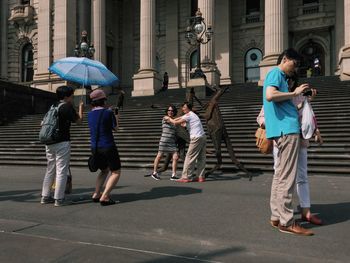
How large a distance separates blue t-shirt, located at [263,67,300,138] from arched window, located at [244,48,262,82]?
2863 centimetres

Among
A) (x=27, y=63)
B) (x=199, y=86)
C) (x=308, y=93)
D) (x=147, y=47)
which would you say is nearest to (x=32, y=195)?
(x=308, y=93)

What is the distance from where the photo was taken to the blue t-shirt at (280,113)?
459cm

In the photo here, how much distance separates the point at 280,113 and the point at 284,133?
0.24m

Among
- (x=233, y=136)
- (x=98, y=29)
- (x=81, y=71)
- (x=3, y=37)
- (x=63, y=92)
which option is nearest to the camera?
(x=63, y=92)

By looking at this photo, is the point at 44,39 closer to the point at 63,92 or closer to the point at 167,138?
the point at 167,138

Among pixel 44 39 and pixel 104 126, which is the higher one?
pixel 44 39

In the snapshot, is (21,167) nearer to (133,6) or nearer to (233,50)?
(233,50)

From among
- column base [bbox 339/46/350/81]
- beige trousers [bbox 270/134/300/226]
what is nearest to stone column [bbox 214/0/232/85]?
column base [bbox 339/46/350/81]

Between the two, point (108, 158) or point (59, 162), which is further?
point (59, 162)

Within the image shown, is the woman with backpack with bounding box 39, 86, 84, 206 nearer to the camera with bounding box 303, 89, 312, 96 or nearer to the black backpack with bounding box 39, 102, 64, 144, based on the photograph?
the black backpack with bounding box 39, 102, 64, 144

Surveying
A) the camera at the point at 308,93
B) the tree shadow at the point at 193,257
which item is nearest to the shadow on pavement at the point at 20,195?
the tree shadow at the point at 193,257

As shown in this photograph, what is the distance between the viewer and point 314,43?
103 feet

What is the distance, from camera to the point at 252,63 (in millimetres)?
32938

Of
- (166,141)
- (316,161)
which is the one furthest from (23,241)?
(316,161)
